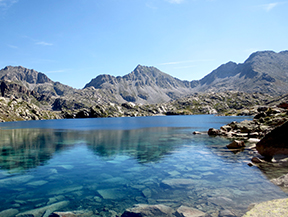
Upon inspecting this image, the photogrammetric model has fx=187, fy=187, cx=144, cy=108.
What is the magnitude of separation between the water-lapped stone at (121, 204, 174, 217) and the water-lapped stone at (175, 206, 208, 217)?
0.56 meters

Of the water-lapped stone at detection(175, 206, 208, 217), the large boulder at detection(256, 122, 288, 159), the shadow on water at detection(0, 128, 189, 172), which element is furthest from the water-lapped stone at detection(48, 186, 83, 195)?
the large boulder at detection(256, 122, 288, 159)

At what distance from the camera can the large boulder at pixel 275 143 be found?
27.1m

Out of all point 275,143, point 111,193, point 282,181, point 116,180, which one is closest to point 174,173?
point 116,180

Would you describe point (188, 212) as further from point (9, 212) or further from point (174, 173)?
point (9, 212)

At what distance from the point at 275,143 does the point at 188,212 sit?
22.3m

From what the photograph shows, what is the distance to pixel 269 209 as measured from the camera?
1324 cm

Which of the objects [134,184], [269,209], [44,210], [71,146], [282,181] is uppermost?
[269,209]

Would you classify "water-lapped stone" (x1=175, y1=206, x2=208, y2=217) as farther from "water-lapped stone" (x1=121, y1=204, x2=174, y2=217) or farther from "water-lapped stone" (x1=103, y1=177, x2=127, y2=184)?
"water-lapped stone" (x1=103, y1=177, x2=127, y2=184)

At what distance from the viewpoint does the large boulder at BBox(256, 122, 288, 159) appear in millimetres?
27062

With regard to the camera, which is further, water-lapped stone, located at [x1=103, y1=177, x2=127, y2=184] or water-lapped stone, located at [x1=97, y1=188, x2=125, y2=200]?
water-lapped stone, located at [x1=103, y1=177, x2=127, y2=184]

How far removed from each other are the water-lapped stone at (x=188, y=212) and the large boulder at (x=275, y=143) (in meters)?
20.6

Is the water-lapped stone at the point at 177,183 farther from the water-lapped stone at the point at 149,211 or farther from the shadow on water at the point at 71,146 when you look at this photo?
the shadow on water at the point at 71,146

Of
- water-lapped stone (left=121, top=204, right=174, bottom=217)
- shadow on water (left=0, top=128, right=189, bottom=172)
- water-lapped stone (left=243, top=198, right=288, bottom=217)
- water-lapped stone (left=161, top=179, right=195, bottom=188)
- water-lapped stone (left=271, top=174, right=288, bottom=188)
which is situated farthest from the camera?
shadow on water (left=0, top=128, right=189, bottom=172)

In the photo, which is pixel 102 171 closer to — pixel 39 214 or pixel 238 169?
pixel 39 214
